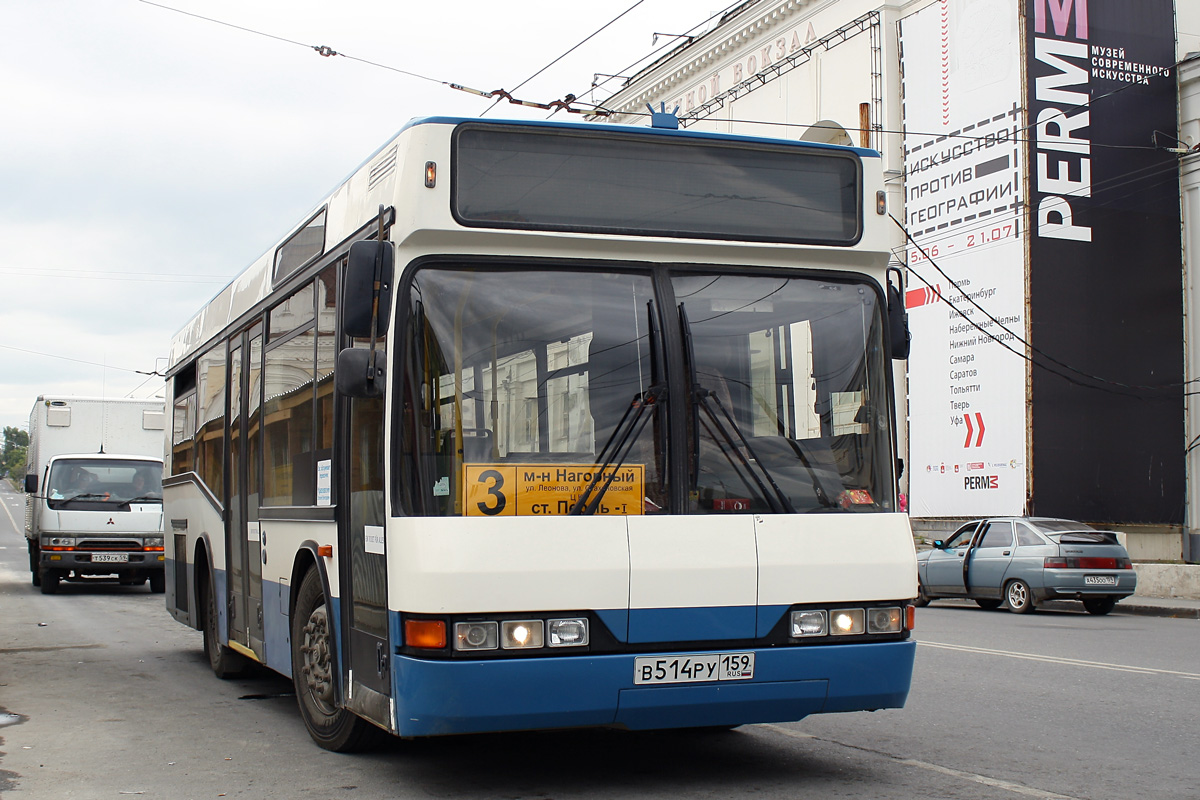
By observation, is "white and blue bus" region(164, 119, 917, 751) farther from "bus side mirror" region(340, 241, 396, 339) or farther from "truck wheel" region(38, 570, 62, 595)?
"truck wheel" region(38, 570, 62, 595)

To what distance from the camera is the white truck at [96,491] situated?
21.6 m

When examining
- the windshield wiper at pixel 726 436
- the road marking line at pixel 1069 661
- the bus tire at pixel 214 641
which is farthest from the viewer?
the road marking line at pixel 1069 661

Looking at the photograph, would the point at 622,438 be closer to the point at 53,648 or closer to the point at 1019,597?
the point at 53,648

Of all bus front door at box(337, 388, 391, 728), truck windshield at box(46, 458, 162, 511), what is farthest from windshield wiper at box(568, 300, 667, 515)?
truck windshield at box(46, 458, 162, 511)

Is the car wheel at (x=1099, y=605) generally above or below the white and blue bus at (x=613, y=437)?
below

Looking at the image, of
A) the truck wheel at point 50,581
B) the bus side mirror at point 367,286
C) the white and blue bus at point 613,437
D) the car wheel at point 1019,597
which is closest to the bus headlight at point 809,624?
the white and blue bus at point 613,437

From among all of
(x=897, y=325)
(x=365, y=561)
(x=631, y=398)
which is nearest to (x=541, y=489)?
(x=631, y=398)

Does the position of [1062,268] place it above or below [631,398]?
above

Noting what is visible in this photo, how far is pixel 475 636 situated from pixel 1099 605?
15.5 meters

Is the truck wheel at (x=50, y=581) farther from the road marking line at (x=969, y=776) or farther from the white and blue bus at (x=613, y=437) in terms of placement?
the road marking line at (x=969, y=776)

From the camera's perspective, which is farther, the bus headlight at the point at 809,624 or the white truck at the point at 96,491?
the white truck at the point at 96,491

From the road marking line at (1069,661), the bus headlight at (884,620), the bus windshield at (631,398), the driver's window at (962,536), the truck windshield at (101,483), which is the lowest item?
the road marking line at (1069,661)

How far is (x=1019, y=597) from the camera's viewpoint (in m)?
18.8

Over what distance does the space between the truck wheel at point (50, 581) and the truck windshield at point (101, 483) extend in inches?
45.3
